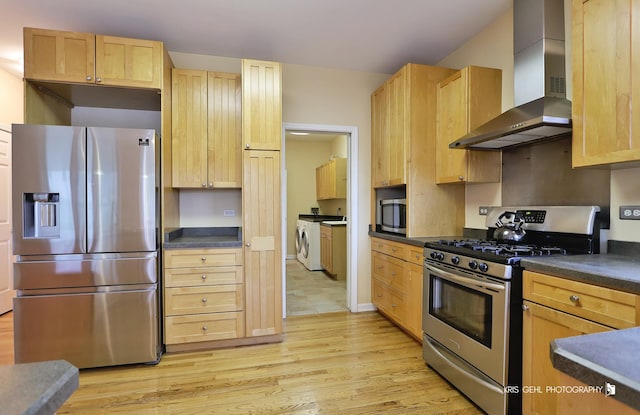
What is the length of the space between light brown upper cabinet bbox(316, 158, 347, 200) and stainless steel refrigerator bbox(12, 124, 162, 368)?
4006 mm

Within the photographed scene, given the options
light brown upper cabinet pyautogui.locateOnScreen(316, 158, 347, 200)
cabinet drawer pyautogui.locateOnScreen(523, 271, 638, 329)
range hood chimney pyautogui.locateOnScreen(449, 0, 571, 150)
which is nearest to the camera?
cabinet drawer pyautogui.locateOnScreen(523, 271, 638, 329)

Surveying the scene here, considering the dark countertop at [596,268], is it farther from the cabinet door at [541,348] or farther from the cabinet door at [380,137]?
the cabinet door at [380,137]

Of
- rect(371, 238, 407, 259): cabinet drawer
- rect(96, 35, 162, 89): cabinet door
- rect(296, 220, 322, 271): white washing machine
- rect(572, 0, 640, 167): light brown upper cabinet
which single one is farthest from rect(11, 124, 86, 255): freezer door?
rect(296, 220, 322, 271): white washing machine

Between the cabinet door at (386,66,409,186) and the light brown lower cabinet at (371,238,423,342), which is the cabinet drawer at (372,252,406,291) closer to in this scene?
the light brown lower cabinet at (371,238,423,342)

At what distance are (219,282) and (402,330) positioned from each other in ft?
Answer: 6.12

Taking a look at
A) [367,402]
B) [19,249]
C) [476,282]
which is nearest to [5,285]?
[19,249]

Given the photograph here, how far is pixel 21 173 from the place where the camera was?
93.0 inches

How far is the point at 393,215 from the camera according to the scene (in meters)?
3.36

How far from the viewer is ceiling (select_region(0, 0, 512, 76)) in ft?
8.18

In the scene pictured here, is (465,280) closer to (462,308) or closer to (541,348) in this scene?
(462,308)

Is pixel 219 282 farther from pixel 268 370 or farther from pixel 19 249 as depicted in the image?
pixel 19 249

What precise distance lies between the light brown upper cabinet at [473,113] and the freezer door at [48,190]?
3050mm

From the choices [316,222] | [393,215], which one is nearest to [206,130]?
[393,215]

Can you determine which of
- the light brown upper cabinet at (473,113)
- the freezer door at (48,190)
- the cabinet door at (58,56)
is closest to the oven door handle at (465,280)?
the light brown upper cabinet at (473,113)
